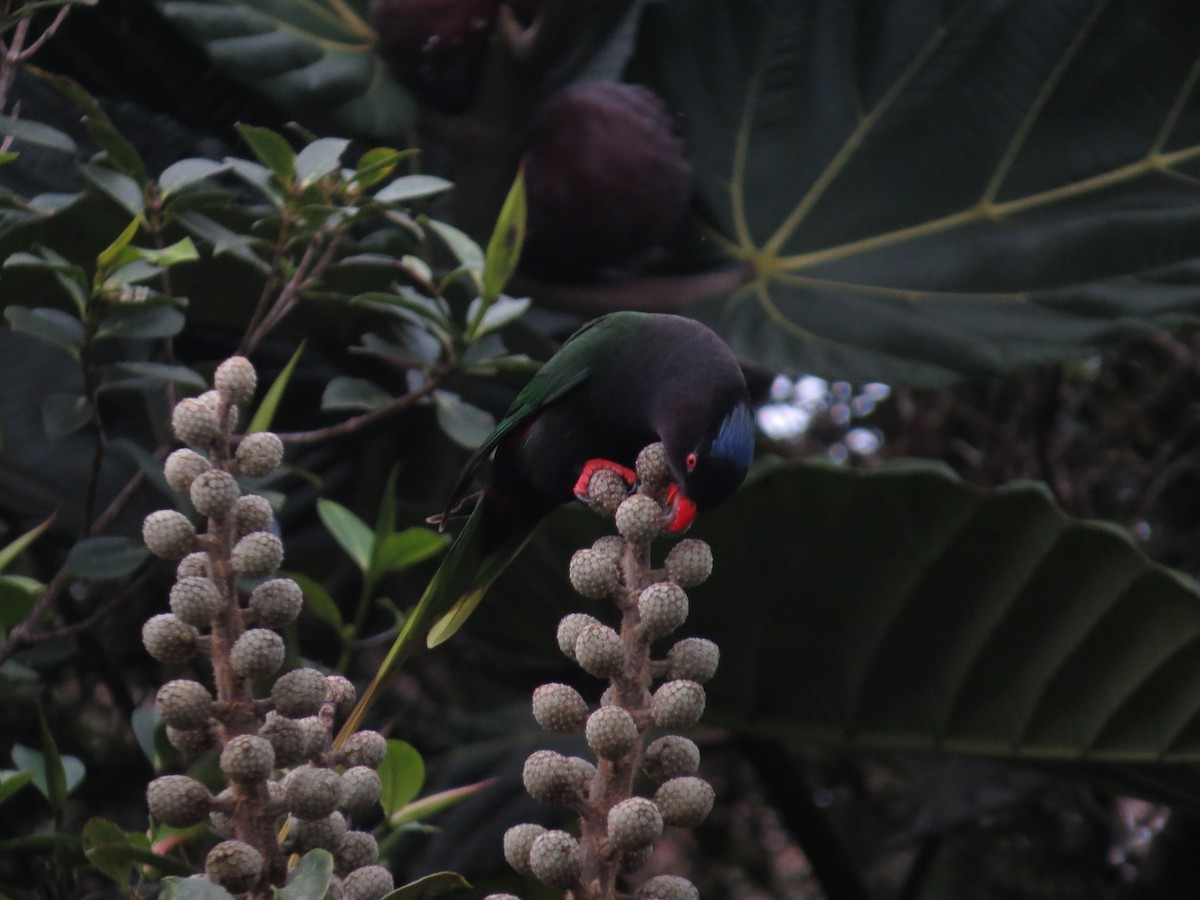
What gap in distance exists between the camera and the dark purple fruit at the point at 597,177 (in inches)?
68.0

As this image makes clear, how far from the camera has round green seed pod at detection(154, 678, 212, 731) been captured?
0.69m

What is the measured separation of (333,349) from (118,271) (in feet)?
2.63

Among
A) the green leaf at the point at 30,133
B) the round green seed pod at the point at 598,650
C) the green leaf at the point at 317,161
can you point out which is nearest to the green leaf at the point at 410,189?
the green leaf at the point at 317,161

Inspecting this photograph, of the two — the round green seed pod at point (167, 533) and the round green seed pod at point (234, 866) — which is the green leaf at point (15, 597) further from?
the round green seed pod at point (234, 866)

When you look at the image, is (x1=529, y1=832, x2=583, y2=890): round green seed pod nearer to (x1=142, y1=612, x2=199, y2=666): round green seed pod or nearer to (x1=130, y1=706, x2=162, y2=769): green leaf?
(x1=142, y1=612, x2=199, y2=666): round green seed pod

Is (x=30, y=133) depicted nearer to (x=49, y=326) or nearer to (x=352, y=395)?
(x=49, y=326)

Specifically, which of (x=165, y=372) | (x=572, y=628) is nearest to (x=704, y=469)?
(x=572, y=628)

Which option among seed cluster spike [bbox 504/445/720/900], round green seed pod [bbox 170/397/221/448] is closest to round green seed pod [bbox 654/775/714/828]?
seed cluster spike [bbox 504/445/720/900]

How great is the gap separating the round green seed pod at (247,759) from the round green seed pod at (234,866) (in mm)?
32

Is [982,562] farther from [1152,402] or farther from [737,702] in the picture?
[1152,402]

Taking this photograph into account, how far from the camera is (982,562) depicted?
168 centimetres

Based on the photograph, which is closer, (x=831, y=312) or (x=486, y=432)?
(x=486, y=432)

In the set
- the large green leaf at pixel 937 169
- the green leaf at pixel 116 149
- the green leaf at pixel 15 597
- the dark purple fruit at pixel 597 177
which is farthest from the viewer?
the large green leaf at pixel 937 169

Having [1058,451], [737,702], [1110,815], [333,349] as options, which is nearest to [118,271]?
[333,349]
